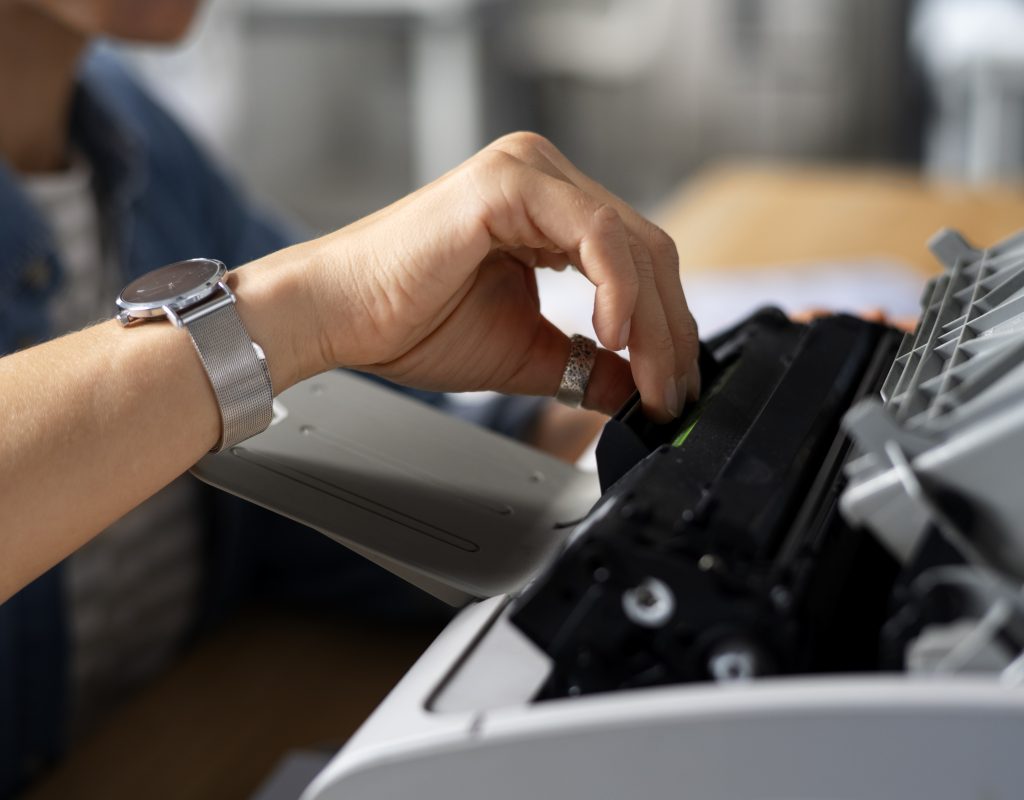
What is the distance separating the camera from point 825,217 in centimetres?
196

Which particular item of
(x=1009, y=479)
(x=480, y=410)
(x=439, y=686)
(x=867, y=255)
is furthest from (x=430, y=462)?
(x=867, y=255)

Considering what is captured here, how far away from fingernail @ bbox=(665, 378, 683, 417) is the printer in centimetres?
4

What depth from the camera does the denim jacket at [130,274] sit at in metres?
1.04

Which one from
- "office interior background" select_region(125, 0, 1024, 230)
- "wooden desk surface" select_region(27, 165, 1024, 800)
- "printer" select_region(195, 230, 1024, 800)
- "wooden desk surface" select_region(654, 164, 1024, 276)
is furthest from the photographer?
"office interior background" select_region(125, 0, 1024, 230)

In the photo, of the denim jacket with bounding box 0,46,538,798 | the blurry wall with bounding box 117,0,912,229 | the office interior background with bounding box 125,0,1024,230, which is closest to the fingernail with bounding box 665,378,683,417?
the denim jacket with bounding box 0,46,538,798

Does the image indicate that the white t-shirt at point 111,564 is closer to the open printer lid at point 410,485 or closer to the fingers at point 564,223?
the open printer lid at point 410,485

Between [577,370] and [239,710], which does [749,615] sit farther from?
[239,710]

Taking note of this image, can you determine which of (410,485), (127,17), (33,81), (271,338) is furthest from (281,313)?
(33,81)

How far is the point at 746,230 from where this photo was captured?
1889 mm

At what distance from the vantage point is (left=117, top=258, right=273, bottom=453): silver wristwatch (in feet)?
1.91

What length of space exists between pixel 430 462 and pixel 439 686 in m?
0.22

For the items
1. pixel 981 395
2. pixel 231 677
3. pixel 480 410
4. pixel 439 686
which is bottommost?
pixel 231 677

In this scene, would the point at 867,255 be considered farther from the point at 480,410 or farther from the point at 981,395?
the point at 981,395

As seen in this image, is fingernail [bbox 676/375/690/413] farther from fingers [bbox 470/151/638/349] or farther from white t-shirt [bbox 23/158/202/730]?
white t-shirt [bbox 23/158/202/730]
